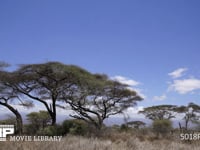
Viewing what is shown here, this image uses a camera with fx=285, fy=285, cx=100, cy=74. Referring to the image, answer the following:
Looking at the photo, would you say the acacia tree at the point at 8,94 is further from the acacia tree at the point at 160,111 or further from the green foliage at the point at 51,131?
the acacia tree at the point at 160,111

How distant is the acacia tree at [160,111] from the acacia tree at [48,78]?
19.7 meters

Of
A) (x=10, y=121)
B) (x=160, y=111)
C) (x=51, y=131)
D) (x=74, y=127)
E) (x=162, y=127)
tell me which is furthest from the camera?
(x=160, y=111)

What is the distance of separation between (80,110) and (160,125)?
21.5 feet

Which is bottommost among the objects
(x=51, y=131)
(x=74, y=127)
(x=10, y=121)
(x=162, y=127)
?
(x=162, y=127)

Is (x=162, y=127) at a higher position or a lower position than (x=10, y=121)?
lower

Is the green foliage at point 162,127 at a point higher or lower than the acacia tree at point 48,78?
lower

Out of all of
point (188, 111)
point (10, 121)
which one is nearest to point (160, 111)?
point (188, 111)

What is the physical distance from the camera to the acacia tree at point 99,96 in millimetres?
21062

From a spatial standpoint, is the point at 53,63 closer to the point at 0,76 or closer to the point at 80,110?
the point at 0,76

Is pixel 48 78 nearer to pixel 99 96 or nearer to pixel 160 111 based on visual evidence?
pixel 99 96

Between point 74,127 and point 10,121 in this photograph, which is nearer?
point 74,127

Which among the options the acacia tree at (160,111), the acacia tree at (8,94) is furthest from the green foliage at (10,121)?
the acacia tree at (160,111)

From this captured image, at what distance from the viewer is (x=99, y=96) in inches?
966

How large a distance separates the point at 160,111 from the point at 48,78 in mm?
22215
